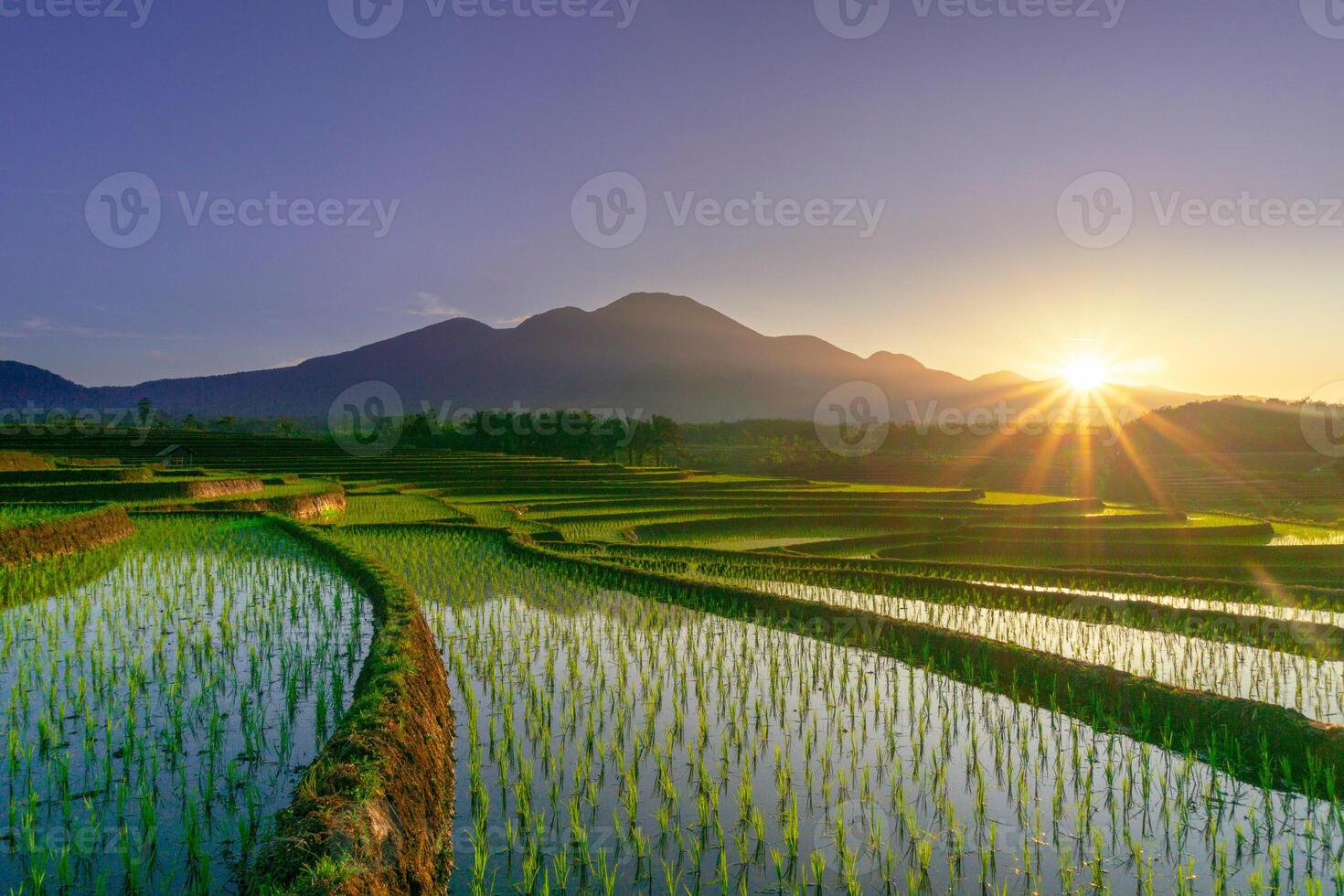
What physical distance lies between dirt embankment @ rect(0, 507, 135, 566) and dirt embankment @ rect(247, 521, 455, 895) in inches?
380

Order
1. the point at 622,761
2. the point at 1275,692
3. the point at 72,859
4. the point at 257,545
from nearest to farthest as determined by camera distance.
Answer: the point at 72,859, the point at 622,761, the point at 1275,692, the point at 257,545

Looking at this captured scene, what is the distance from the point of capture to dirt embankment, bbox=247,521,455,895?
11.9 ft

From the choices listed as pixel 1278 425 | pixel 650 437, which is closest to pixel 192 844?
pixel 650 437

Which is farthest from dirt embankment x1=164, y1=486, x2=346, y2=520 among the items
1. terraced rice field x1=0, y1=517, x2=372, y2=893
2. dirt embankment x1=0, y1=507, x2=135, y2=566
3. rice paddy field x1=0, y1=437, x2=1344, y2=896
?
terraced rice field x1=0, y1=517, x2=372, y2=893

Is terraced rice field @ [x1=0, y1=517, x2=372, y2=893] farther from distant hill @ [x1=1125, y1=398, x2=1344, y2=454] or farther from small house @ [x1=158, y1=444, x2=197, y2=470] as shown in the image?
distant hill @ [x1=1125, y1=398, x2=1344, y2=454]

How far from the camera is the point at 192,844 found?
4.39m

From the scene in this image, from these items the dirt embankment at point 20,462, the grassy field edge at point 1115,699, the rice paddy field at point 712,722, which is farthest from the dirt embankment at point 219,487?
the grassy field edge at point 1115,699

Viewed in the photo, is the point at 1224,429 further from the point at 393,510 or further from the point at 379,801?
the point at 379,801

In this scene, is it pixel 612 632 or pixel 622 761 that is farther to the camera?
pixel 612 632

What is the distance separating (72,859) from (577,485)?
31370 millimetres

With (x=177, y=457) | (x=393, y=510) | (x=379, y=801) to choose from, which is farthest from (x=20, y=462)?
(x=379, y=801)

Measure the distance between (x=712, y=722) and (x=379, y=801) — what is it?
143 inches

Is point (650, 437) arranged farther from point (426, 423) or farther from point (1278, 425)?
point (1278, 425)

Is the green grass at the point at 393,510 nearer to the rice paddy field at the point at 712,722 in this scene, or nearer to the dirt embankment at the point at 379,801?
the rice paddy field at the point at 712,722
